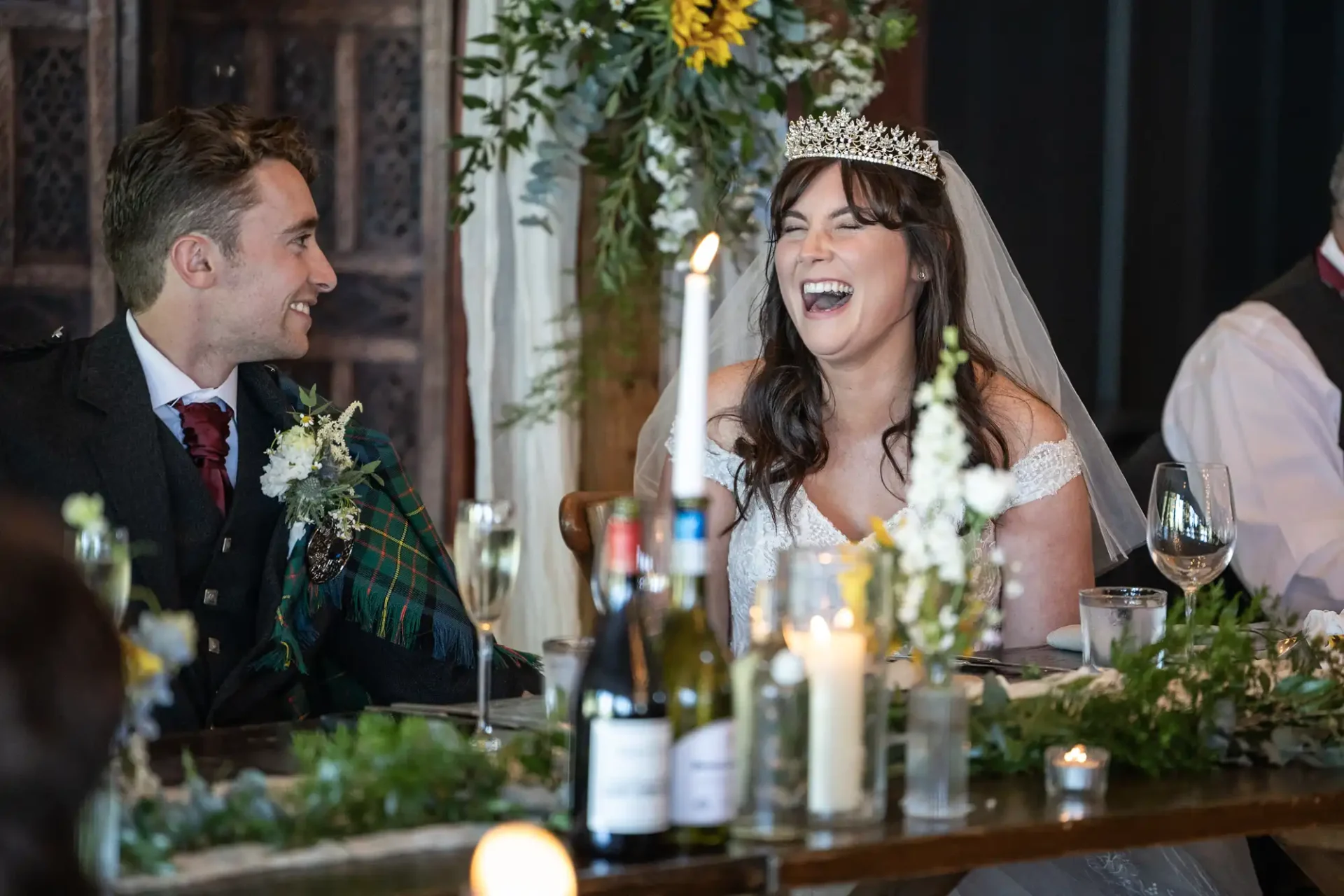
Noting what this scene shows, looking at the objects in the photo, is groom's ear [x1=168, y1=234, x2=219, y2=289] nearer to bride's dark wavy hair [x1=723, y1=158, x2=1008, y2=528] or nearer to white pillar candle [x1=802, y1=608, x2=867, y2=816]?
bride's dark wavy hair [x1=723, y1=158, x2=1008, y2=528]

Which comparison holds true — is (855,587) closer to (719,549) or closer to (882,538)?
(882,538)

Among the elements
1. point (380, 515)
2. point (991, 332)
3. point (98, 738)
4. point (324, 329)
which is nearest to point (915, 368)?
point (991, 332)

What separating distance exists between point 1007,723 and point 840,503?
133 cm

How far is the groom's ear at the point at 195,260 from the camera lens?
2695 mm

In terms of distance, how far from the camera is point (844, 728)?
1.41m

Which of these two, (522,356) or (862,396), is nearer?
(862,396)

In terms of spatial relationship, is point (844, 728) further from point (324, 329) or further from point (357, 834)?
point (324, 329)

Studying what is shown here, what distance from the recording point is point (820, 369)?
3.03 meters

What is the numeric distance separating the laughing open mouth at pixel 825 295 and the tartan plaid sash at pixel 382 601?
2.49ft

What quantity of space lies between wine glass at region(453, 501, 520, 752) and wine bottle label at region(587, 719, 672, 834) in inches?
15.9

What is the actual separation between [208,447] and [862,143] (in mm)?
1164

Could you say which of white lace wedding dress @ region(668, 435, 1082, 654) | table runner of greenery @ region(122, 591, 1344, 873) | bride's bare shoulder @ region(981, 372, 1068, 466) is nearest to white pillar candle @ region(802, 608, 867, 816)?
table runner of greenery @ region(122, 591, 1344, 873)

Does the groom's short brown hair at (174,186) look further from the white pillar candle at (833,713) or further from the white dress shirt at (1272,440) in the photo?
the white dress shirt at (1272,440)

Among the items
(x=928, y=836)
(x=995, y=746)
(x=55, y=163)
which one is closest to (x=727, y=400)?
(x=995, y=746)
